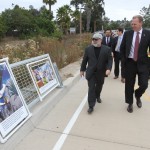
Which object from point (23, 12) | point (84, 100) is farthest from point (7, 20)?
point (84, 100)

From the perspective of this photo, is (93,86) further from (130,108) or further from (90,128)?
(90,128)

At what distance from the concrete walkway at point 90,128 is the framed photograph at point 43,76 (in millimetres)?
453

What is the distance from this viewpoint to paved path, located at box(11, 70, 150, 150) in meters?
5.33

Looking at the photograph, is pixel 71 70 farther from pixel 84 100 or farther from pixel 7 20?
pixel 7 20

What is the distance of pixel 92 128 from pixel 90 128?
0.13ft

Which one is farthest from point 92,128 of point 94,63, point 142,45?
point 142,45

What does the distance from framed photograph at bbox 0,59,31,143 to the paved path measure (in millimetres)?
307

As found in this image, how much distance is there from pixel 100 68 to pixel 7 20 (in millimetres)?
58571

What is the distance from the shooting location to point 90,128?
241 inches

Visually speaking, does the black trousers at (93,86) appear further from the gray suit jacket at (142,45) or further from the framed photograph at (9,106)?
the framed photograph at (9,106)

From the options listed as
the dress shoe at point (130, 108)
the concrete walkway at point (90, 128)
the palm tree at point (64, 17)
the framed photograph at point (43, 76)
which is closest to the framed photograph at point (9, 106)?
the concrete walkway at point (90, 128)

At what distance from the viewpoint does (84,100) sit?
8438mm

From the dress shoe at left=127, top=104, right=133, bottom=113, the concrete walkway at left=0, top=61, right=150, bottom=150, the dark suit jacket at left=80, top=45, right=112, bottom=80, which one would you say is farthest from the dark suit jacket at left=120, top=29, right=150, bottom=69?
the concrete walkway at left=0, top=61, right=150, bottom=150

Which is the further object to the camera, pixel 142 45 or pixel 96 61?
pixel 96 61
